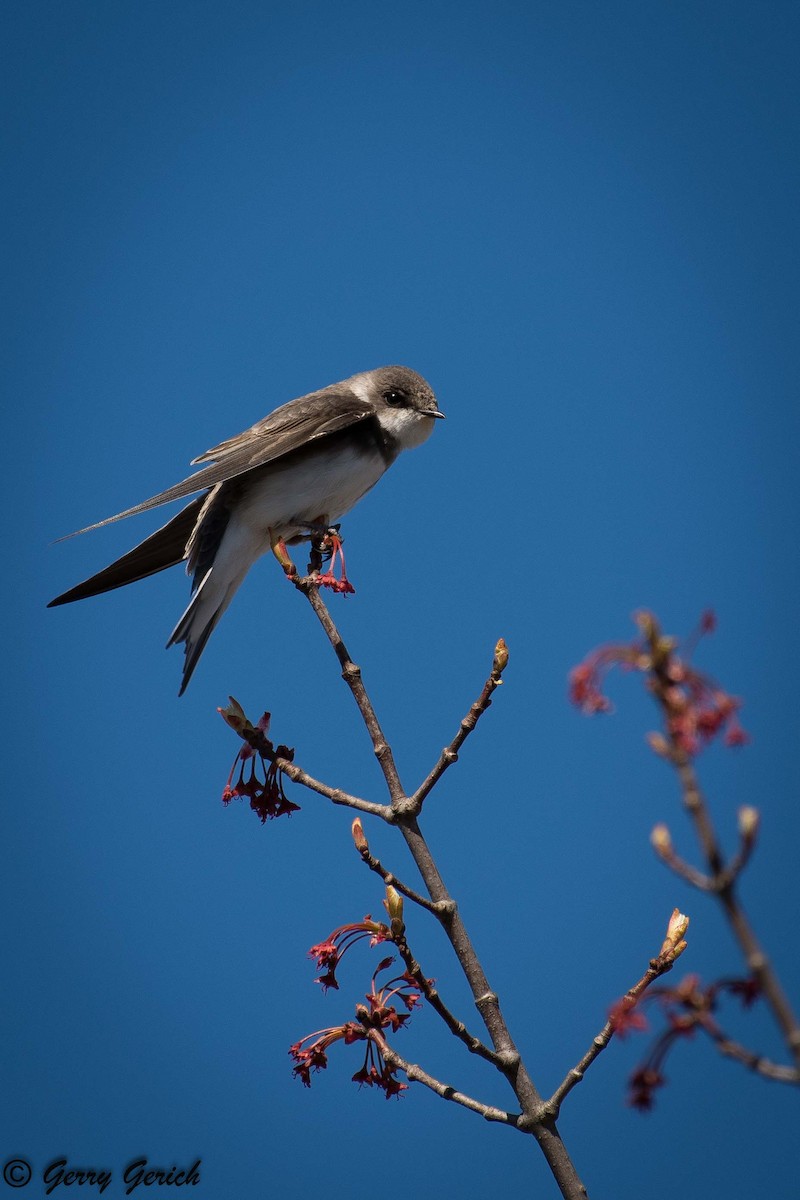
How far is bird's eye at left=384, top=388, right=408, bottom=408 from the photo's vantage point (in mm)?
8422

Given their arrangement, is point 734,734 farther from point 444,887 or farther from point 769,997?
point 444,887

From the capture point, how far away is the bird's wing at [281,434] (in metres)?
7.02

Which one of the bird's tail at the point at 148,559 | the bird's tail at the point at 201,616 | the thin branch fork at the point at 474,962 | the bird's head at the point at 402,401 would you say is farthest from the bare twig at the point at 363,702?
the bird's head at the point at 402,401

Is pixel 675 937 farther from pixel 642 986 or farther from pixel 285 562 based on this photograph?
pixel 285 562

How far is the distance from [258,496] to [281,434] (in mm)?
505

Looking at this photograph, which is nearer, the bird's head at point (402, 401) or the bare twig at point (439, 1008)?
the bare twig at point (439, 1008)

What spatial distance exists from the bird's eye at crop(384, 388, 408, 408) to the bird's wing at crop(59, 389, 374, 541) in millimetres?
246

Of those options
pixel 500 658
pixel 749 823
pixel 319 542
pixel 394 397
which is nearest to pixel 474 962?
pixel 500 658

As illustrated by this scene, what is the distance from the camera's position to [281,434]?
7496 millimetres

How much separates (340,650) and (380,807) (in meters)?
0.80

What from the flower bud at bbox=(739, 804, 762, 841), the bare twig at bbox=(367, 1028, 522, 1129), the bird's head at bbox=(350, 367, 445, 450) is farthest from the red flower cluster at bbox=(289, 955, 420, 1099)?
the bird's head at bbox=(350, 367, 445, 450)

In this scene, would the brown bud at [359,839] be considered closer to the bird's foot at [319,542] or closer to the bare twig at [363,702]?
the bare twig at [363,702]

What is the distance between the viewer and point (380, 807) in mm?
3949

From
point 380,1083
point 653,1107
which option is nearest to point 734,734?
point 653,1107
